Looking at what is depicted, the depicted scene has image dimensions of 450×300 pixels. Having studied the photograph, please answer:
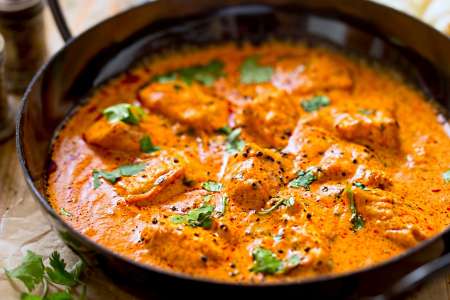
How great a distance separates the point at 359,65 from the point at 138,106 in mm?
1647

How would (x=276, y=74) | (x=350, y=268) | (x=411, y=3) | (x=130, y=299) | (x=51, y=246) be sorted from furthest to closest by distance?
(x=411, y=3), (x=276, y=74), (x=51, y=246), (x=130, y=299), (x=350, y=268)

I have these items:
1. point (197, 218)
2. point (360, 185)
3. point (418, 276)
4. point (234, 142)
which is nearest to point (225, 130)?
point (234, 142)

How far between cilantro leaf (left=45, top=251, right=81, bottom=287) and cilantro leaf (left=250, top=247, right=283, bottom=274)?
98 cm

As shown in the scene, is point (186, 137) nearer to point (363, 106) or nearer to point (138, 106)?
point (138, 106)

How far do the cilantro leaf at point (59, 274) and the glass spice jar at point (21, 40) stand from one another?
171 cm

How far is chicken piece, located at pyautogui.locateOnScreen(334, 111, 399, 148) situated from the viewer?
13.1ft

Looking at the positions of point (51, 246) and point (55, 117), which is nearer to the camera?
point (51, 246)

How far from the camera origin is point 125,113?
4078 mm

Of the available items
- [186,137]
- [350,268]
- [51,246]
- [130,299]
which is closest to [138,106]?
[186,137]

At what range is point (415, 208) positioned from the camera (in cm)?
355

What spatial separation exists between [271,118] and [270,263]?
1.20 meters

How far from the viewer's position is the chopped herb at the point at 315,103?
434 cm

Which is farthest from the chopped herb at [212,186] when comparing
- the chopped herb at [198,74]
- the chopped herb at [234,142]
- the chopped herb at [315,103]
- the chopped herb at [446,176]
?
the chopped herb at [446,176]

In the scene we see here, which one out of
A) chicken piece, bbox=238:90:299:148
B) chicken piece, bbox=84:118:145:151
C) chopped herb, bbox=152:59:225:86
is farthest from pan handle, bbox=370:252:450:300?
chopped herb, bbox=152:59:225:86
